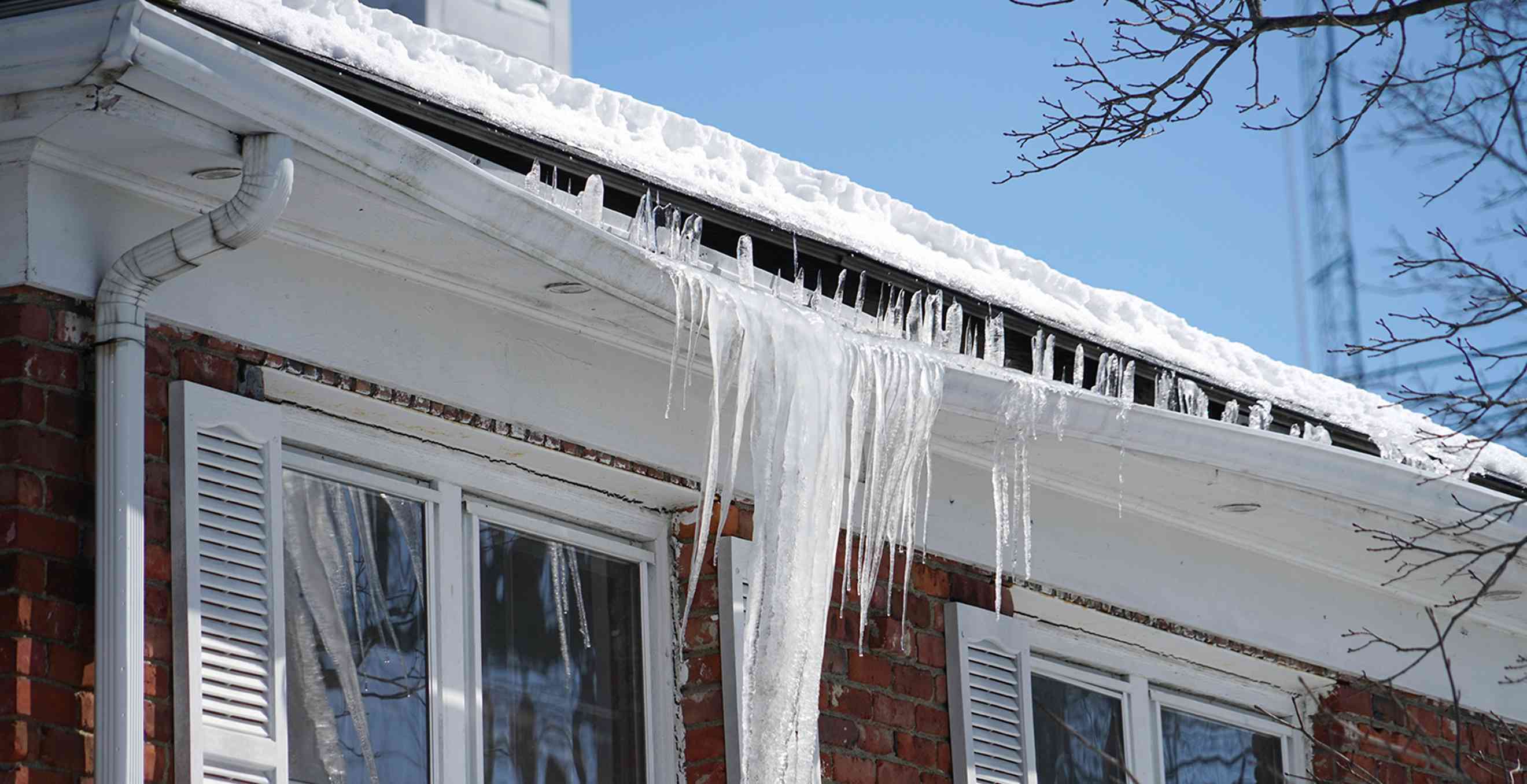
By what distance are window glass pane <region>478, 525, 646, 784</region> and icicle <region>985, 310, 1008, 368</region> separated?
120 cm

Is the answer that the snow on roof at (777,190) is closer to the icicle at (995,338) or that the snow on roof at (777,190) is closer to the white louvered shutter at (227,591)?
the icicle at (995,338)

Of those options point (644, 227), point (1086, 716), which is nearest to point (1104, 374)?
point (1086, 716)

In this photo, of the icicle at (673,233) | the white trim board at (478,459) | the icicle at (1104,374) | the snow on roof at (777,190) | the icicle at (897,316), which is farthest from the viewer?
the icicle at (1104,374)

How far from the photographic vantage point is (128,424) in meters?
3.97

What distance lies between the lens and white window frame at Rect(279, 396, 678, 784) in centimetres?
462

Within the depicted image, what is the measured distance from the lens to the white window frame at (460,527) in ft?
15.2

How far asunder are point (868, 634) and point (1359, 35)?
89.2 inches

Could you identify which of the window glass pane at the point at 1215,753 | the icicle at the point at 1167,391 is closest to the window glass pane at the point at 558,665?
the icicle at the point at 1167,391

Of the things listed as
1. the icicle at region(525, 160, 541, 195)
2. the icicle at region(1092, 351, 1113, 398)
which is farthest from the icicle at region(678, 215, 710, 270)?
the icicle at region(1092, 351, 1113, 398)

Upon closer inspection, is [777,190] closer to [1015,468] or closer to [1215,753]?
[1015,468]

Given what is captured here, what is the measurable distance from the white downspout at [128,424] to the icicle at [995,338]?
236 centimetres

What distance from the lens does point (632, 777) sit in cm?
518

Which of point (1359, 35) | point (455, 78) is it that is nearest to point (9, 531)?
point (455, 78)

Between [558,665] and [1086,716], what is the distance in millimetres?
1995
